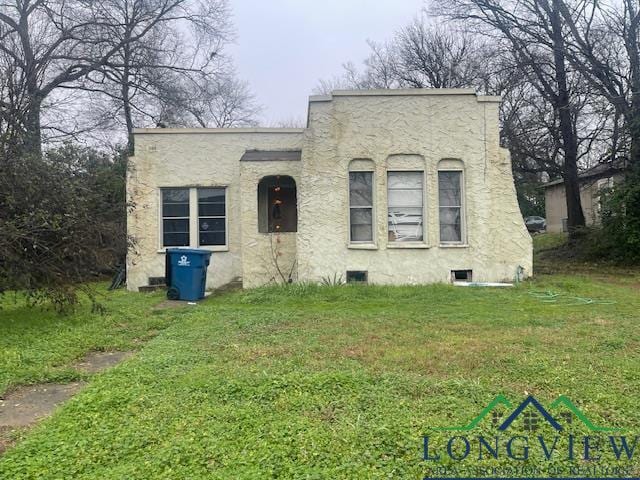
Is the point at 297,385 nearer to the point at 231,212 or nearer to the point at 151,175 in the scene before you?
the point at 231,212

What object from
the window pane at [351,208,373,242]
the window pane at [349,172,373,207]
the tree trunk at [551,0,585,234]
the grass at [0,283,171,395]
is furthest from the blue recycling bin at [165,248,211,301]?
the tree trunk at [551,0,585,234]

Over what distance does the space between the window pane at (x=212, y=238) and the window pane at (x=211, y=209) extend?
542 millimetres

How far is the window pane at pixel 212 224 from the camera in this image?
44.7 ft

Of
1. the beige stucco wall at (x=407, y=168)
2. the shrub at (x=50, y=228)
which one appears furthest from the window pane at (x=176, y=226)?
the shrub at (x=50, y=228)

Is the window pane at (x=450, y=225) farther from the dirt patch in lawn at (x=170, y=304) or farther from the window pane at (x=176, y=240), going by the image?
the window pane at (x=176, y=240)

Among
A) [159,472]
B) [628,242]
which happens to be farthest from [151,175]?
[628,242]

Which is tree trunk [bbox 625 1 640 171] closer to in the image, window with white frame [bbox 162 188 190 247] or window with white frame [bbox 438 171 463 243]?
window with white frame [bbox 438 171 463 243]

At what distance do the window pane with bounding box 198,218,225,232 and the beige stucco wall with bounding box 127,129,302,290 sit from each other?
236 mm

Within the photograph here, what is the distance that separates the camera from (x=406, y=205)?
469 inches

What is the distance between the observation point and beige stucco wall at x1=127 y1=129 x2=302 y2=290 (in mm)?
13367

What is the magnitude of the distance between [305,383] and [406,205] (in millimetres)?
8094

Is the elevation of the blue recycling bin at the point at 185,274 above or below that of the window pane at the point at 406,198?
below

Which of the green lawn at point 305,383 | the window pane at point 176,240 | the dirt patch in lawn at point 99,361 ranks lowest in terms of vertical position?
the dirt patch in lawn at point 99,361

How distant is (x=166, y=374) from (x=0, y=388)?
1599 millimetres
